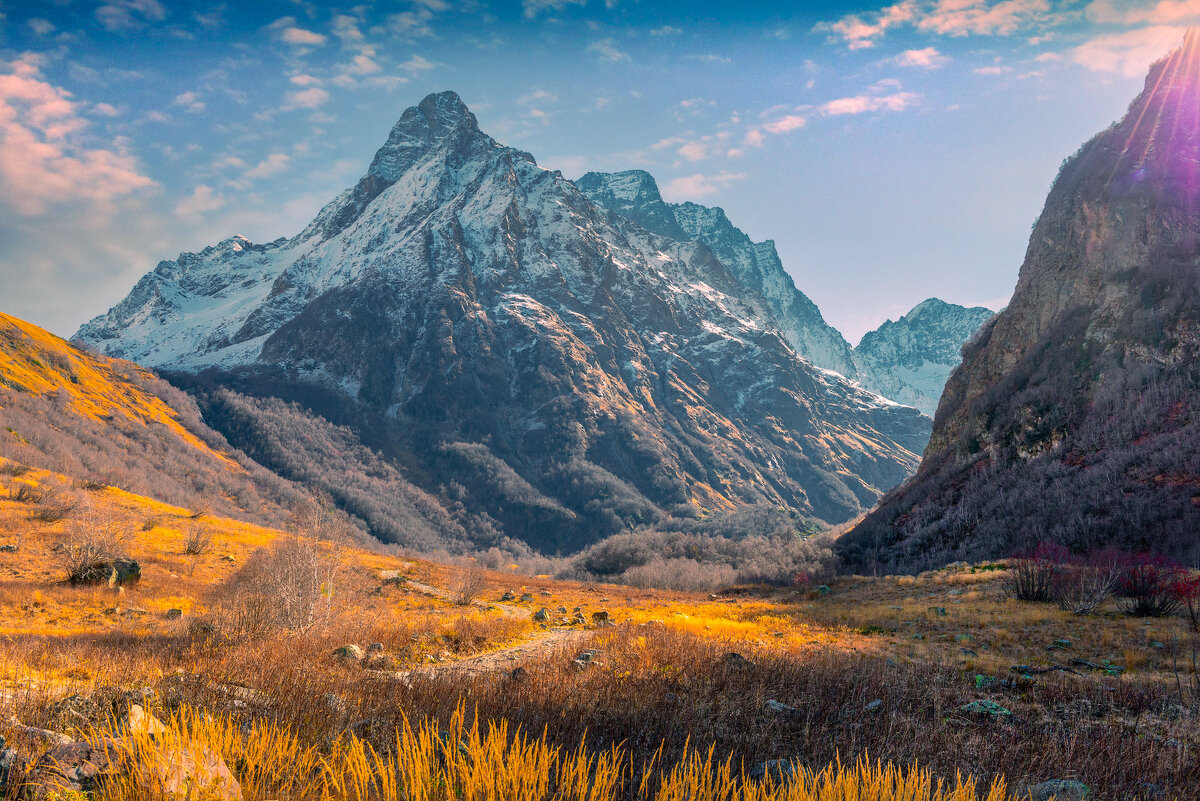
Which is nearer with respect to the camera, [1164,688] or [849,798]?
[849,798]

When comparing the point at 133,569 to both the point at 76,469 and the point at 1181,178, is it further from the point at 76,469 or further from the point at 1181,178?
the point at 1181,178

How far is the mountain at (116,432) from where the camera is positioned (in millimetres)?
96562

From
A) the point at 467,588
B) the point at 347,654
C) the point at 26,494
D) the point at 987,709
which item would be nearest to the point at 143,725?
the point at 347,654

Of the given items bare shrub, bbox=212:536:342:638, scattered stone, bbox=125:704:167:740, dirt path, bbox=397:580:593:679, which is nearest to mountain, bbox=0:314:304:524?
bare shrub, bbox=212:536:342:638

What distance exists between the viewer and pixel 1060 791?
454 cm

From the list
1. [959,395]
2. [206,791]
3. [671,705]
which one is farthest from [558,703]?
[959,395]

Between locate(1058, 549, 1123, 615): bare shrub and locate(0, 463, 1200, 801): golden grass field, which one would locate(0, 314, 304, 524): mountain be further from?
locate(1058, 549, 1123, 615): bare shrub

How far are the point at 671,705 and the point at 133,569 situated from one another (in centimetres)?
3678

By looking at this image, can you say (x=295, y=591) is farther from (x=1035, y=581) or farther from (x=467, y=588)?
(x=1035, y=581)

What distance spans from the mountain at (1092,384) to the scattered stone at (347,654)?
36.4 meters

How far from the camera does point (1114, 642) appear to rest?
14695 mm

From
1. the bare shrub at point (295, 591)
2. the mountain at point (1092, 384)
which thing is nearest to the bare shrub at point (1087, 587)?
the mountain at point (1092, 384)

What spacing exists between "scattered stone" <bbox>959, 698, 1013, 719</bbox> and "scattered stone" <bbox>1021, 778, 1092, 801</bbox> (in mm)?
2957

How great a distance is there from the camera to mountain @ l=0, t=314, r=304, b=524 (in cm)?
9656
